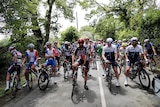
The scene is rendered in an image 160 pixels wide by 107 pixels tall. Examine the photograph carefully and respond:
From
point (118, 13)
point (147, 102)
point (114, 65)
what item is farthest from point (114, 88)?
point (118, 13)

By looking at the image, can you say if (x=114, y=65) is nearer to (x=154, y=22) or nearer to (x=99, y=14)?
(x=154, y=22)

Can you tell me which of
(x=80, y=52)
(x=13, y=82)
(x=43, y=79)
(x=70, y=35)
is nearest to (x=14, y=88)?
(x=13, y=82)

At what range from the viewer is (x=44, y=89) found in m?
10.4

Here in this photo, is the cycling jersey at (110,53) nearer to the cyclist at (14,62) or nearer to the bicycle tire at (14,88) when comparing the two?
the cyclist at (14,62)

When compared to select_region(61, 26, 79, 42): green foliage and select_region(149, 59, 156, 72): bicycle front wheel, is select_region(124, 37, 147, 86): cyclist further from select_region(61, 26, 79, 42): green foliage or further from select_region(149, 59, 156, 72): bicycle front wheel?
select_region(61, 26, 79, 42): green foliage

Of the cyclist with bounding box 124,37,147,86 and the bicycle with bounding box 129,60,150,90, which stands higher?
the cyclist with bounding box 124,37,147,86

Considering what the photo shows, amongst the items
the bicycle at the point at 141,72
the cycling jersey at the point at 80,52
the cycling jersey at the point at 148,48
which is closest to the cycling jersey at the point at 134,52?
the bicycle at the point at 141,72

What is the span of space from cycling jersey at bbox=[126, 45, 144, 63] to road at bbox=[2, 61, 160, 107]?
3.94ft

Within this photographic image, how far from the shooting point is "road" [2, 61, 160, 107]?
25.2 feet

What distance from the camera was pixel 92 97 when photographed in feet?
Result: 28.0

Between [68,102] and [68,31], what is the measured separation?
36.7 meters

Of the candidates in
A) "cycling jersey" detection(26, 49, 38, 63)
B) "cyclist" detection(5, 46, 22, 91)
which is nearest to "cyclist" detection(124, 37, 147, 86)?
"cycling jersey" detection(26, 49, 38, 63)

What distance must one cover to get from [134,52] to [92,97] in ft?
10.3

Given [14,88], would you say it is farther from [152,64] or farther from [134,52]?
[152,64]
